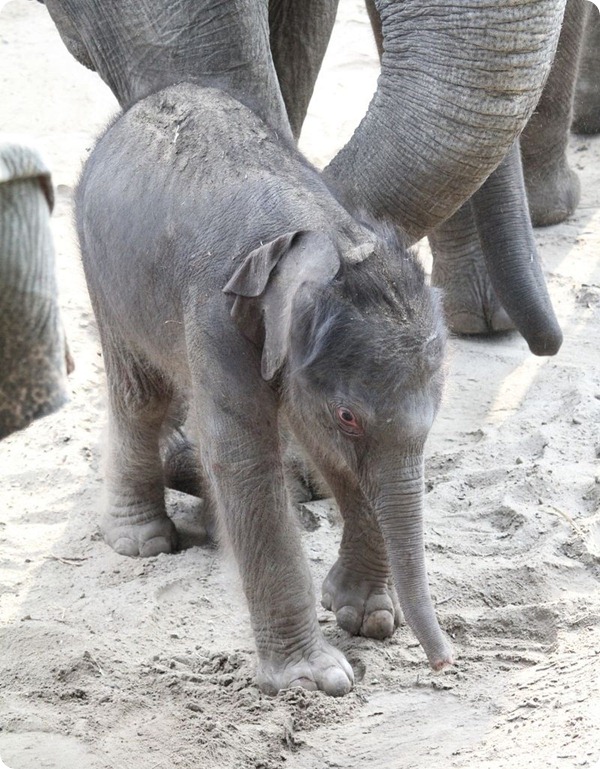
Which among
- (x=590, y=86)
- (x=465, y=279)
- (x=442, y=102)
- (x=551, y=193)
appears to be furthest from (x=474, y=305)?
(x=590, y=86)

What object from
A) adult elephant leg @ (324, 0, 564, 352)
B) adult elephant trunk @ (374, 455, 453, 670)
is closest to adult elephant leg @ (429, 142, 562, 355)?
adult elephant leg @ (324, 0, 564, 352)

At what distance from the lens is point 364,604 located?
3.30 m

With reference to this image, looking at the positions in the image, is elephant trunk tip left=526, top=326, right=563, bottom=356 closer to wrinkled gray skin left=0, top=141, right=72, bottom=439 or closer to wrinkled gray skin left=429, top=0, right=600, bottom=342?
wrinkled gray skin left=429, top=0, right=600, bottom=342

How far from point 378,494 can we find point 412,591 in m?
0.20

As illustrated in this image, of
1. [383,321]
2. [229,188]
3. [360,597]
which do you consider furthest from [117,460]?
[383,321]

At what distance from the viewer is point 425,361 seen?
2.70m

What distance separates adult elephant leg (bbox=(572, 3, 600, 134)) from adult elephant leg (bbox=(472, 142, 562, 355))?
3326 mm

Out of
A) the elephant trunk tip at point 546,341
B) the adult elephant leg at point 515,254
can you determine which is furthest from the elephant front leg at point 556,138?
the elephant trunk tip at point 546,341

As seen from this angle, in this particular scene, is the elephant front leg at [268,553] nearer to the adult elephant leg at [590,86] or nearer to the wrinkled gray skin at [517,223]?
the wrinkled gray skin at [517,223]

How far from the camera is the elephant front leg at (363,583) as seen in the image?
3264 mm

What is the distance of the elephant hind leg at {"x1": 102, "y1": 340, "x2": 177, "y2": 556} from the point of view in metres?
3.67

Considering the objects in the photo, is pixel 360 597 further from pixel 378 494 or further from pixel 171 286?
pixel 171 286

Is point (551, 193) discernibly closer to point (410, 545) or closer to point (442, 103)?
point (442, 103)

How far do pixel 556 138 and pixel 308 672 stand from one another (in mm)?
3398
